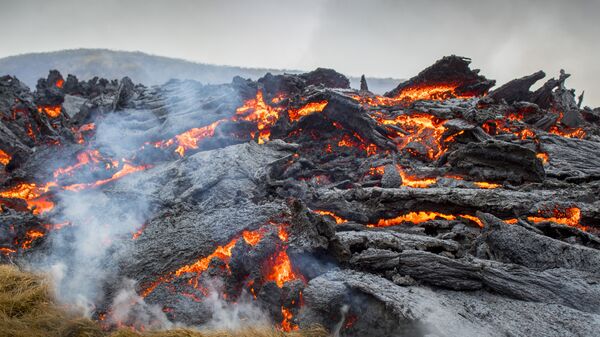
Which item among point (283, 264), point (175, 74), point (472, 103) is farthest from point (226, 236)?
point (175, 74)

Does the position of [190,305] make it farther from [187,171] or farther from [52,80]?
[52,80]

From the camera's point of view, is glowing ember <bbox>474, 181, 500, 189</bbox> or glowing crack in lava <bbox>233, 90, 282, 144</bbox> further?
glowing crack in lava <bbox>233, 90, 282, 144</bbox>

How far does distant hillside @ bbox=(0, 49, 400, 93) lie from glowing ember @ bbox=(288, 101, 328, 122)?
1493 inches

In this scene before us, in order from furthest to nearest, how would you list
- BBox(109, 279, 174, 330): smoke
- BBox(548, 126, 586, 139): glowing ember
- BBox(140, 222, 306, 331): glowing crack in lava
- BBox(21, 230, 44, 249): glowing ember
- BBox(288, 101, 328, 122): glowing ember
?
BBox(288, 101, 328, 122): glowing ember
BBox(548, 126, 586, 139): glowing ember
BBox(21, 230, 44, 249): glowing ember
BBox(140, 222, 306, 331): glowing crack in lava
BBox(109, 279, 174, 330): smoke

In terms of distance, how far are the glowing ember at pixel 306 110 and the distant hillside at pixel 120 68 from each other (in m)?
37.9

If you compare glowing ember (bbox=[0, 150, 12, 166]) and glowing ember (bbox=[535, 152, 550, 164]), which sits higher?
glowing ember (bbox=[535, 152, 550, 164])

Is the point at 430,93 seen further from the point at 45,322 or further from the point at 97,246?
the point at 45,322

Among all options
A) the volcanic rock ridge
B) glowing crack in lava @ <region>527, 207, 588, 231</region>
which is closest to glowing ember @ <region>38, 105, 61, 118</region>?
the volcanic rock ridge

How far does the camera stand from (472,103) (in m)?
18.0

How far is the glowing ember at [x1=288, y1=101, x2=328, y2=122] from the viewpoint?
56.6 feet

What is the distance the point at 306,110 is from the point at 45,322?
13727 millimetres

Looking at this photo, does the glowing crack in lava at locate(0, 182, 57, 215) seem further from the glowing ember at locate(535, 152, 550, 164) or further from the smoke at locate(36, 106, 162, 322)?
the glowing ember at locate(535, 152, 550, 164)

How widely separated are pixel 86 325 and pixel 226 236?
340cm

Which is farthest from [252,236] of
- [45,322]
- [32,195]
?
[32,195]
